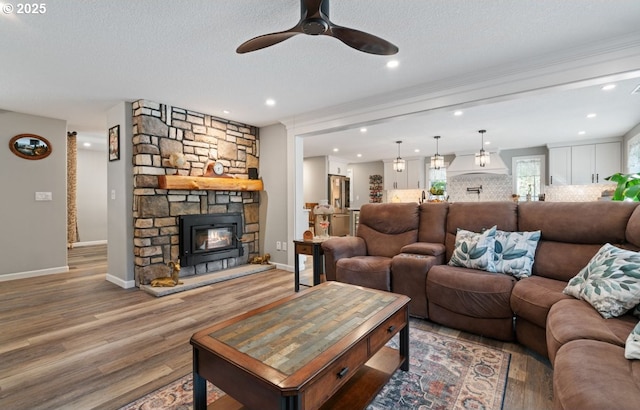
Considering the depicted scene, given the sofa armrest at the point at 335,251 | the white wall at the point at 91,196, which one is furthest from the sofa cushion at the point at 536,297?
the white wall at the point at 91,196

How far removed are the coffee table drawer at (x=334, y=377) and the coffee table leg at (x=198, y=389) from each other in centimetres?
56

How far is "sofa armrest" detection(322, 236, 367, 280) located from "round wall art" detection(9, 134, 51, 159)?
458 cm

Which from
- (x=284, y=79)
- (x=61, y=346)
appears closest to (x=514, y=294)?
(x=284, y=79)

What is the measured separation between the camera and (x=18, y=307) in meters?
3.15

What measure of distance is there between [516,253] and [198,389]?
2553 millimetres

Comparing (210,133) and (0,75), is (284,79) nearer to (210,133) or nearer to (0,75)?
(210,133)

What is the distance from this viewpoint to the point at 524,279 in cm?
235

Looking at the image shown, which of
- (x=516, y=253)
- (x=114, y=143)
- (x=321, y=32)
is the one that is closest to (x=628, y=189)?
(x=516, y=253)

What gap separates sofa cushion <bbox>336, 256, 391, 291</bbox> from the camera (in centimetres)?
292

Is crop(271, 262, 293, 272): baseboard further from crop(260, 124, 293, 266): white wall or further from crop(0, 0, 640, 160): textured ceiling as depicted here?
crop(0, 0, 640, 160): textured ceiling

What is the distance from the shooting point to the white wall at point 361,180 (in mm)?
9219

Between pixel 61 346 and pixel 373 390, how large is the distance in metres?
2.40

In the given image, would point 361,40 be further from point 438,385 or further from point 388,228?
point 438,385

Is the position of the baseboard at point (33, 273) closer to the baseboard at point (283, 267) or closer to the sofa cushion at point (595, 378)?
the baseboard at point (283, 267)
